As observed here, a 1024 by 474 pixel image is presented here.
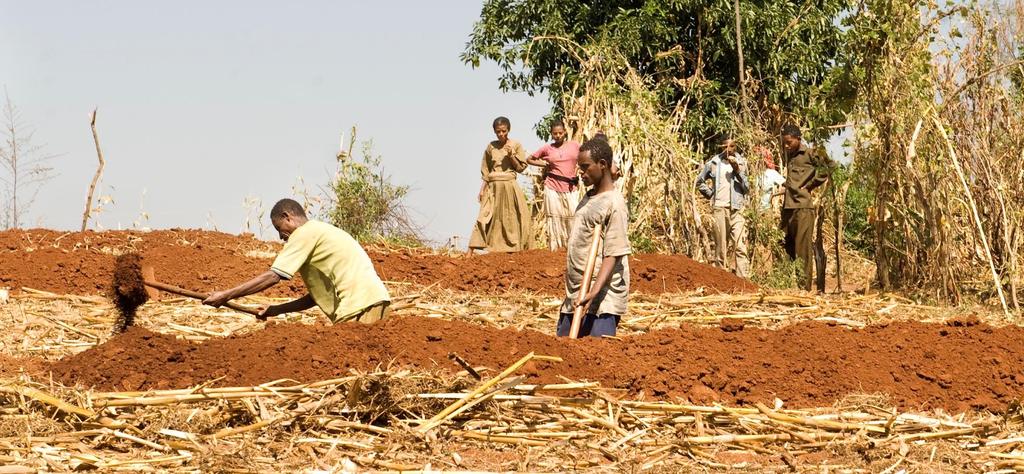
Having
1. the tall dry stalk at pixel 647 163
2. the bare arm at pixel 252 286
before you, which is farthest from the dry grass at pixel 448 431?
the tall dry stalk at pixel 647 163

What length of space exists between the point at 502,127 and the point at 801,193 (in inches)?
128

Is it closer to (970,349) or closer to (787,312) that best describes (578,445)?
(970,349)

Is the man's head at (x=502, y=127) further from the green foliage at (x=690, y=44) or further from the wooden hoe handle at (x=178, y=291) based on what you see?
the wooden hoe handle at (x=178, y=291)

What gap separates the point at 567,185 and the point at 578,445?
27.8 feet

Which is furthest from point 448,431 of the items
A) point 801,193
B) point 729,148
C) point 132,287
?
point 729,148

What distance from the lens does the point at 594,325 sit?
7086mm

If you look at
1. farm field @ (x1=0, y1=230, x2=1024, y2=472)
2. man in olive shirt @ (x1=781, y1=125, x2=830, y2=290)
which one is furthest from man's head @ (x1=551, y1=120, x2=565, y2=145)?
farm field @ (x1=0, y1=230, x2=1024, y2=472)

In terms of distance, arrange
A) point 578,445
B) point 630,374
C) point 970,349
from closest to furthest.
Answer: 1. point 578,445
2. point 630,374
3. point 970,349

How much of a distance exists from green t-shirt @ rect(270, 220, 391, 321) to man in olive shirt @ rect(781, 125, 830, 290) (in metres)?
6.52

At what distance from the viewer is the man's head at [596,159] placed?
6.83 meters

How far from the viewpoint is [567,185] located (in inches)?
553

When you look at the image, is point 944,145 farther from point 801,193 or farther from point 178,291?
point 178,291

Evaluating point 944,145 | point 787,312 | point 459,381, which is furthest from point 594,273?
point 944,145

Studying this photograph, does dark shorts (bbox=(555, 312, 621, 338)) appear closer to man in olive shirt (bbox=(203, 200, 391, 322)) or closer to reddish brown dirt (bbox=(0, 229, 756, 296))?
man in olive shirt (bbox=(203, 200, 391, 322))
